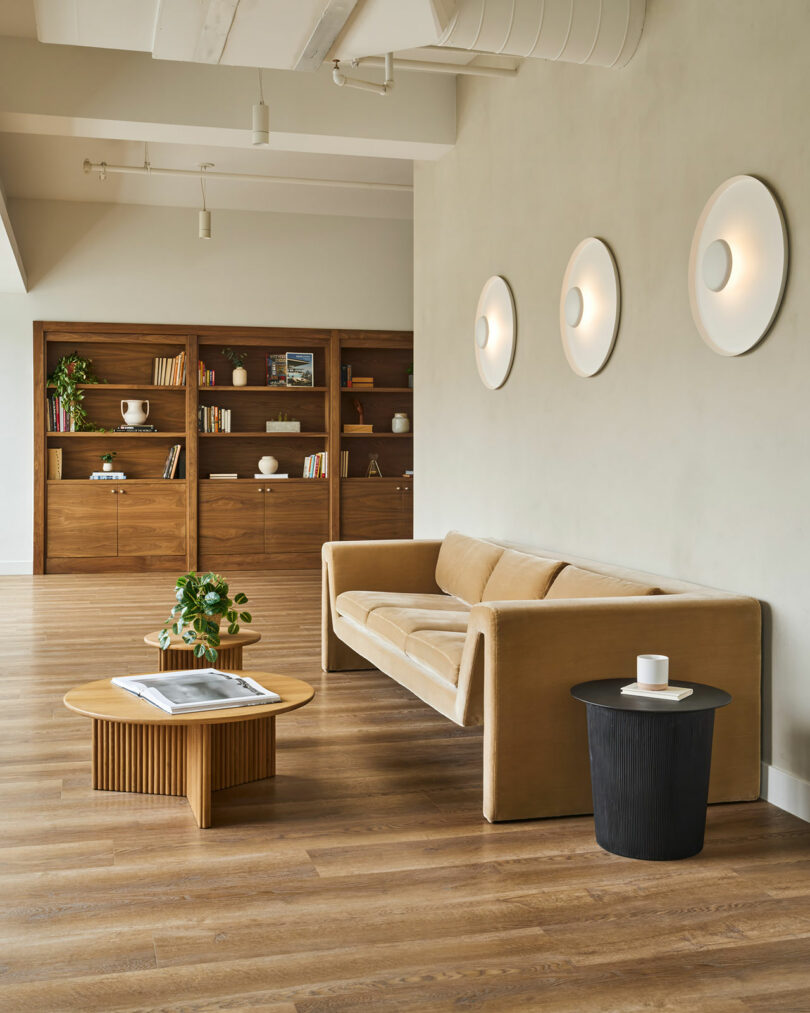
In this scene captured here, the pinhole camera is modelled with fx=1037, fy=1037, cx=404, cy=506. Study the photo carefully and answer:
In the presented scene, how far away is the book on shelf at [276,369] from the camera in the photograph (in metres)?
9.78

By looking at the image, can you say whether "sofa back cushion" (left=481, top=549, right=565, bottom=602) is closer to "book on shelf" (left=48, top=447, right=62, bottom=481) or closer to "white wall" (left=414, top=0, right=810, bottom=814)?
"white wall" (left=414, top=0, right=810, bottom=814)

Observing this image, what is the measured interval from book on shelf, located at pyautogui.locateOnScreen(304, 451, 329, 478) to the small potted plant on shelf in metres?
0.94

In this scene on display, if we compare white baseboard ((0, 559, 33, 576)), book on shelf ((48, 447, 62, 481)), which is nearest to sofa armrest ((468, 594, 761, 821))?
book on shelf ((48, 447, 62, 481))

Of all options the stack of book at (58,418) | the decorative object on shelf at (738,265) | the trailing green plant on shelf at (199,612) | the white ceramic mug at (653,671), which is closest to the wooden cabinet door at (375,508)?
the stack of book at (58,418)

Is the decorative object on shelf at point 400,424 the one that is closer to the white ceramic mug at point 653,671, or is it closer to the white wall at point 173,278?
the white wall at point 173,278

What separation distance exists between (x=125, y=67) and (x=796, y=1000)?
5401mm

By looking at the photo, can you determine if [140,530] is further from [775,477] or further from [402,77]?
[775,477]

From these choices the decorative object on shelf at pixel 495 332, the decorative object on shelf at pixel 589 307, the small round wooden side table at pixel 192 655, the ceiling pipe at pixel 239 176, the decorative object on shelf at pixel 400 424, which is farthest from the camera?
the decorative object on shelf at pixel 400 424

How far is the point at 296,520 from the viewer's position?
31.8 ft

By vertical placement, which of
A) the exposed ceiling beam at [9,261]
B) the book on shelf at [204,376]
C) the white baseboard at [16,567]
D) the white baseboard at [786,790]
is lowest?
the white baseboard at [786,790]

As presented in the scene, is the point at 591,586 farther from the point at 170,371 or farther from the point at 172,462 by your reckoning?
the point at 170,371

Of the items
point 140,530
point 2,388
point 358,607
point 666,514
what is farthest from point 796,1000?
point 2,388

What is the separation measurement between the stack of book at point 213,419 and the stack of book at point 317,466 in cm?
81

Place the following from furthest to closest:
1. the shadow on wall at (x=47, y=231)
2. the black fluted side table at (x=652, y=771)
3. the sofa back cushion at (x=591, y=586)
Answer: the shadow on wall at (x=47, y=231)
the sofa back cushion at (x=591, y=586)
the black fluted side table at (x=652, y=771)
